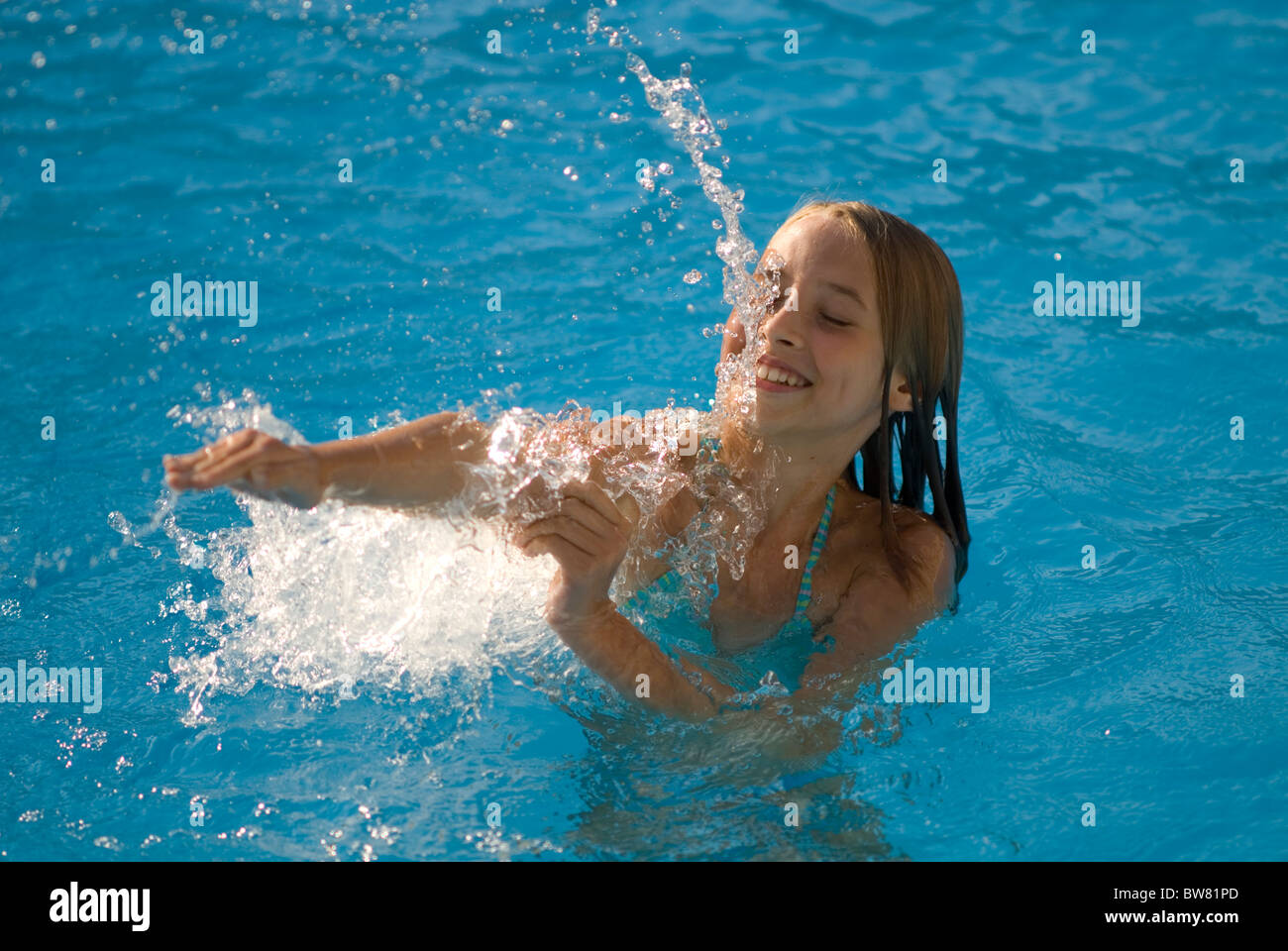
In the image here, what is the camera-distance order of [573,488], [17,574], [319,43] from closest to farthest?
[573,488]
[17,574]
[319,43]

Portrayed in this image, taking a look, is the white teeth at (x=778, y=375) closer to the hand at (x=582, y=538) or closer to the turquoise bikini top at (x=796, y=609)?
the turquoise bikini top at (x=796, y=609)

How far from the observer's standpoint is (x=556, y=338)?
15.6ft

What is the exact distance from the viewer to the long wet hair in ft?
9.43

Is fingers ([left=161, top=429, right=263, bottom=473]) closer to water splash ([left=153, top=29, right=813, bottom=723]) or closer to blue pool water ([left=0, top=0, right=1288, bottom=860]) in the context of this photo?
blue pool water ([left=0, top=0, right=1288, bottom=860])

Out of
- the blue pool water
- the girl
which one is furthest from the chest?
the blue pool water

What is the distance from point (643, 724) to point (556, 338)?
7.00ft

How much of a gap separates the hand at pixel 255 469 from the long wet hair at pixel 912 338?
1.39 m

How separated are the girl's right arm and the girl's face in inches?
28.1

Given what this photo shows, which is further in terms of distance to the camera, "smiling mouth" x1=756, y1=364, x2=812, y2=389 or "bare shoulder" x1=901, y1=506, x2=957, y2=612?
"bare shoulder" x1=901, y1=506, x2=957, y2=612

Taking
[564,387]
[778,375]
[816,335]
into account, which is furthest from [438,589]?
[564,387]

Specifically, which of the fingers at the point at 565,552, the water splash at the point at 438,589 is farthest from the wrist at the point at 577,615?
the water splash at the point at 438,589

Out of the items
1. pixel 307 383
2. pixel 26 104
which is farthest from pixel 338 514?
pixel 26 104

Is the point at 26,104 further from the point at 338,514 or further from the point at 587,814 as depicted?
the point at 587,814

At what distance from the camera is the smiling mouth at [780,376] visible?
2.79 m
